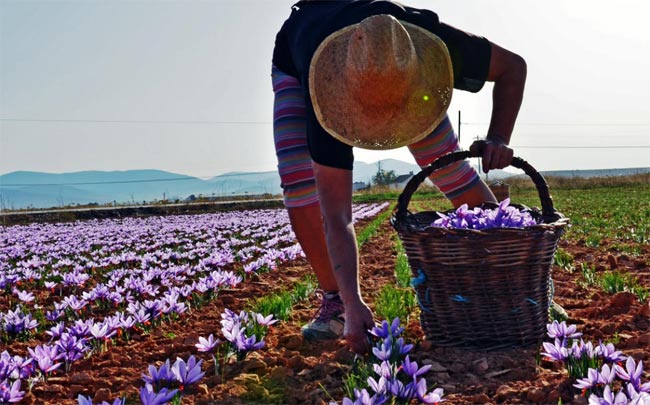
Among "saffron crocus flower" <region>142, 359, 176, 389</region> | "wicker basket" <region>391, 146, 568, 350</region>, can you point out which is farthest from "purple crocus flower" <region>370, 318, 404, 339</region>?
"saffron crocus flower" <region>142, 359, 176, 389</region>

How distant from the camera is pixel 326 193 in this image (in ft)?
7.93

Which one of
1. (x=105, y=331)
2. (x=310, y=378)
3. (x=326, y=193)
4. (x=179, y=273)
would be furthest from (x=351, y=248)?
(x=179, y=273)

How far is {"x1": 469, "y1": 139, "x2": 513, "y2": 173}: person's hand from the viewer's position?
247 cm

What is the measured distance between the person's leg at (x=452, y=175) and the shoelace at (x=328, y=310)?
0.86 meters

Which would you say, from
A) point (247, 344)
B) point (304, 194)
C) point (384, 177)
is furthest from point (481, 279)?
point (384, 177)

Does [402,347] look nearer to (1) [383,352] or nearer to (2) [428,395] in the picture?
(1) [383,352]

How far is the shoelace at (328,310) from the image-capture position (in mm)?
2957

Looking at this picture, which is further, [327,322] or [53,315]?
[53,315]

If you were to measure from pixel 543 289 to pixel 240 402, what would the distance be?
1.43 metres

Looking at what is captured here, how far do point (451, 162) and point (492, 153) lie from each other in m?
0.18

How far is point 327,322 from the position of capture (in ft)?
9.58

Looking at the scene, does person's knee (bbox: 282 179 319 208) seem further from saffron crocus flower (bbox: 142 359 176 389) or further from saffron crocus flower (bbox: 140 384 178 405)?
saffron crocus flower (bbox: 140 384 178 405)

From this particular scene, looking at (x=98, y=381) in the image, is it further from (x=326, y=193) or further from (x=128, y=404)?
(x=326, y=193)

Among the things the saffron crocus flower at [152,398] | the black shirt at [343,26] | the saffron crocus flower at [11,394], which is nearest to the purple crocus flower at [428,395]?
the saffron crocus flower at [152,398]
